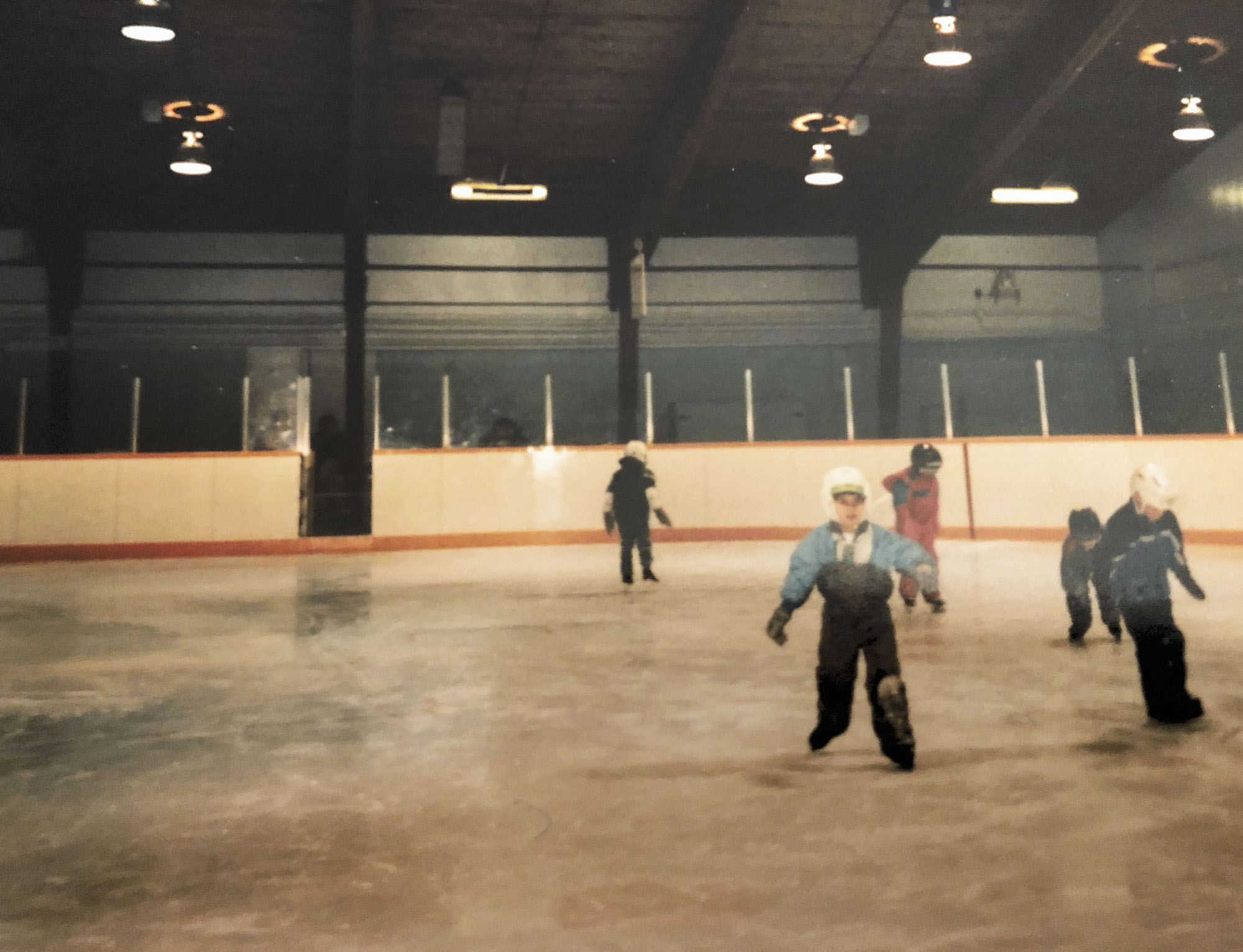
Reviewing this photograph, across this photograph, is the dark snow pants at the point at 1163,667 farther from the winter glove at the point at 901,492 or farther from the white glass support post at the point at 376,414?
the white glass support post at the point at 376,414

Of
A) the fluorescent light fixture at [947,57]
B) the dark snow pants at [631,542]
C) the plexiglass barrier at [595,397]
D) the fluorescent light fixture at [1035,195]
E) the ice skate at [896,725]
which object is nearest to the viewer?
the ice skate at [896,725]

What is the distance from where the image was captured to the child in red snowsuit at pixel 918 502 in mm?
6504

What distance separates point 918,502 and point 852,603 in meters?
3.96

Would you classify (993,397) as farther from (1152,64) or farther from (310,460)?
(310,460)

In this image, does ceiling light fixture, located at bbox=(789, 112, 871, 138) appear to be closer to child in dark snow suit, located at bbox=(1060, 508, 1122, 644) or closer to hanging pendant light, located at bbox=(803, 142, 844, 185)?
hanging pendant light, located at bbox=(803, 142, 844, 185)

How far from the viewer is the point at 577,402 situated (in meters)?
18.5

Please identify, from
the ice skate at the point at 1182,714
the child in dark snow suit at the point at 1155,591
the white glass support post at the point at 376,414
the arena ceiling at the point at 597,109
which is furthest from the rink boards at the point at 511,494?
the ice skate at the point at 1182,714

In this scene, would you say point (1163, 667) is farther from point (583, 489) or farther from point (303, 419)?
point (303, 419)

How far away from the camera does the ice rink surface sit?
2035mm

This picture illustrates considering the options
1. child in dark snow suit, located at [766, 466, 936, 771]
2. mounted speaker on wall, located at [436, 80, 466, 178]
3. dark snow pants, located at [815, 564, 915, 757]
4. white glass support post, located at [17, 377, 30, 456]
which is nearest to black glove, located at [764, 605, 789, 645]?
child in dark snow suit, located at [766, 466, 936, 771]

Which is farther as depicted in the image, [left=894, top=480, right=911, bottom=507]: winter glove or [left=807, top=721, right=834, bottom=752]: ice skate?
[left=894, top=480, right=911, bottom=507]: winter glove

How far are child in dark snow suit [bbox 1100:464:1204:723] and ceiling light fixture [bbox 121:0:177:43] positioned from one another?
408 inches

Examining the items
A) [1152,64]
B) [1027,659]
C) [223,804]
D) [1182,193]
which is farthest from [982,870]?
[1182,193]

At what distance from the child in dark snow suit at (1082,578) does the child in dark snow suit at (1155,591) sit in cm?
102
